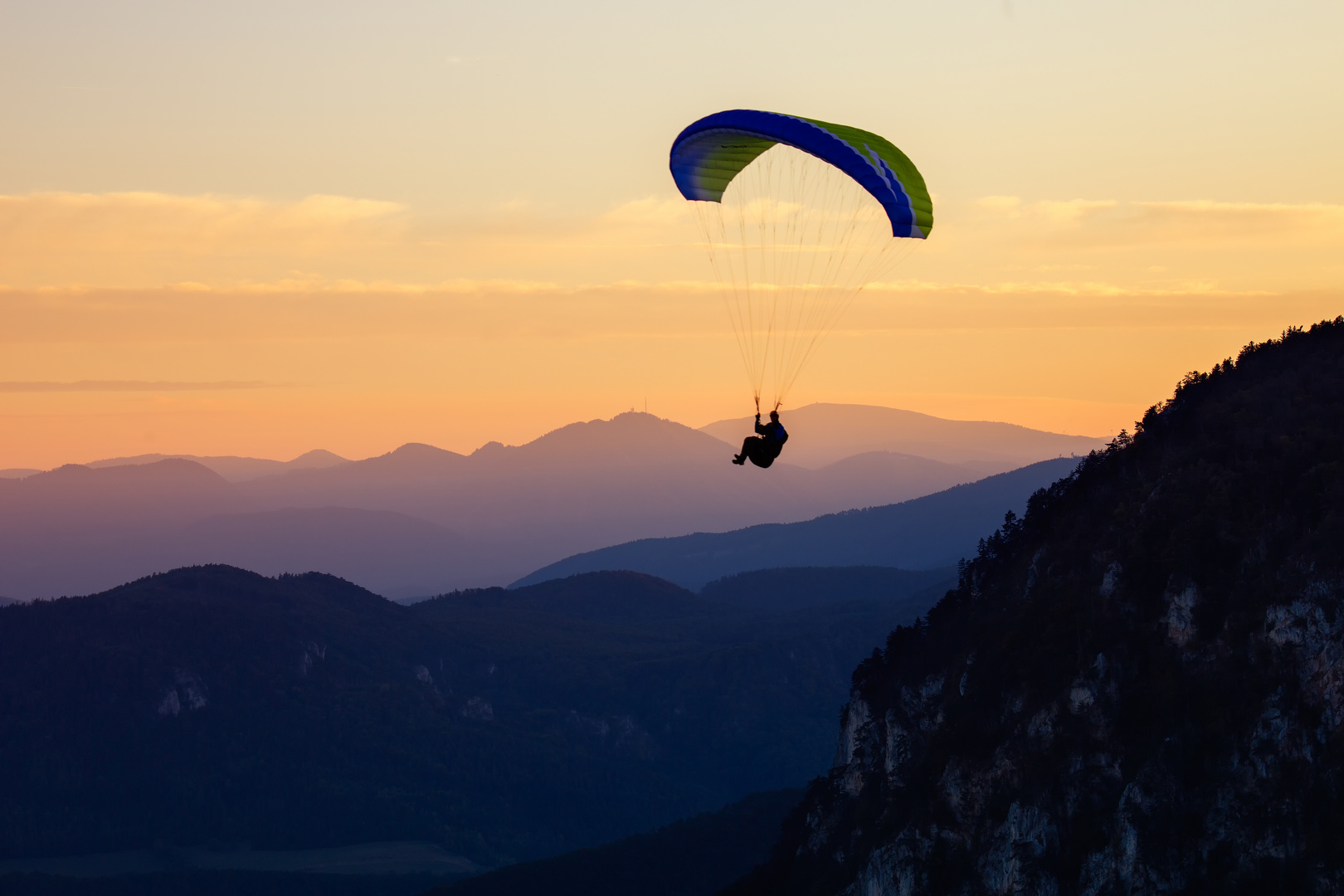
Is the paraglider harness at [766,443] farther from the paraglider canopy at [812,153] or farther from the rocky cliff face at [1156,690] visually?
the rocky cliff face at [1156,690]

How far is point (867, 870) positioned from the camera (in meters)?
112

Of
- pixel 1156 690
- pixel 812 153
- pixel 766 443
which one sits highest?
pixel 812 153

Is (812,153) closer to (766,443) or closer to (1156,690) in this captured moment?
(766,443)

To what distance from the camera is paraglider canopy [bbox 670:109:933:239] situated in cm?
6450

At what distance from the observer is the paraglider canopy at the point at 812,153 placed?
6450 centimetres

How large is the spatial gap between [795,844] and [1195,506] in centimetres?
5404

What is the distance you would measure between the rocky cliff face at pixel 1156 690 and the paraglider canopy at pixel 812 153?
148ft

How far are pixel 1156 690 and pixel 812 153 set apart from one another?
51.8m

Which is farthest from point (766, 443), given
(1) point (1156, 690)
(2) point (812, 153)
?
Result: (1) point (1156, 690)

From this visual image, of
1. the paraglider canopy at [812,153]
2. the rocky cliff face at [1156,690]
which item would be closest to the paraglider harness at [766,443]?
the paraglider canopy at [812,153]

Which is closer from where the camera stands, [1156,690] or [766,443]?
[766,443]

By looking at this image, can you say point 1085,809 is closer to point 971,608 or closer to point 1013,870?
point 1013,870

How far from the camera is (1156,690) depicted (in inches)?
3920

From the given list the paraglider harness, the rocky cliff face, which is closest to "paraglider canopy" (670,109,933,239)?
the paraglider harness
